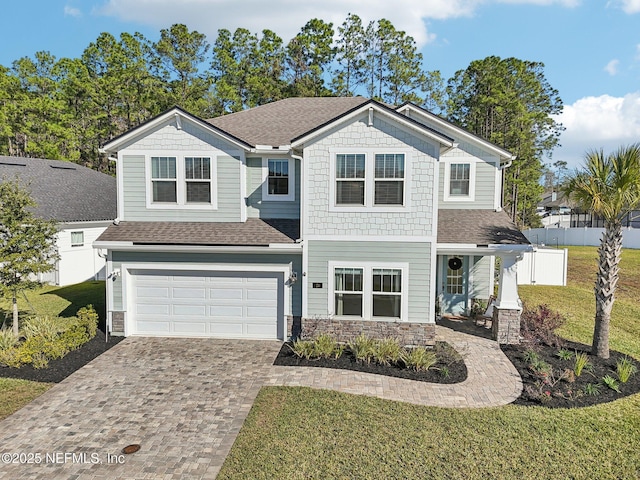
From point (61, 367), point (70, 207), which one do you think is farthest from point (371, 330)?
point (70, 207)

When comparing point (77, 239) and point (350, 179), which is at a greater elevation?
point (350, 179)

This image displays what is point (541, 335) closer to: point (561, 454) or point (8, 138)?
point (561, 454)

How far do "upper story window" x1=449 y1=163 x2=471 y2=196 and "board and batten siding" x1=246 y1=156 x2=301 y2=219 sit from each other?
5284mm

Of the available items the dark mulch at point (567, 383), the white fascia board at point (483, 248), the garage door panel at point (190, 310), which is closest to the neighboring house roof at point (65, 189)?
the garage door panel at point (190, 310)

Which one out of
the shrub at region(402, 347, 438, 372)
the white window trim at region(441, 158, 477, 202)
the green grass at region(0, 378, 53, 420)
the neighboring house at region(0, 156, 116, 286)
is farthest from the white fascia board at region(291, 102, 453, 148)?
the neighboring house at region(0, 156, 116, 286)

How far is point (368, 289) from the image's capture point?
10617 mm

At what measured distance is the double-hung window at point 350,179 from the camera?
1035 centimetres

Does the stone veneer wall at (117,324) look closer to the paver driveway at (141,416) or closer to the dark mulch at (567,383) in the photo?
the paver driveway at (141,416)

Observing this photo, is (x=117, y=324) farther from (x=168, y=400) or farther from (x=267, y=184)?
(x=267, y=184)

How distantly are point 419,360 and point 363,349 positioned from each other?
1.41 meters

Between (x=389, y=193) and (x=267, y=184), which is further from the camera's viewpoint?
(x=267, y=184)

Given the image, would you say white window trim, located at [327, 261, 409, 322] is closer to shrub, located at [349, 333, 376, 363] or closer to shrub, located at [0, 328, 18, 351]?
shrub, located at [349, 333, 376, 363]

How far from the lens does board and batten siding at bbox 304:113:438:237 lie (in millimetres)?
10156

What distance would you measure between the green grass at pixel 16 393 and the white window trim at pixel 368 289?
697 cm
